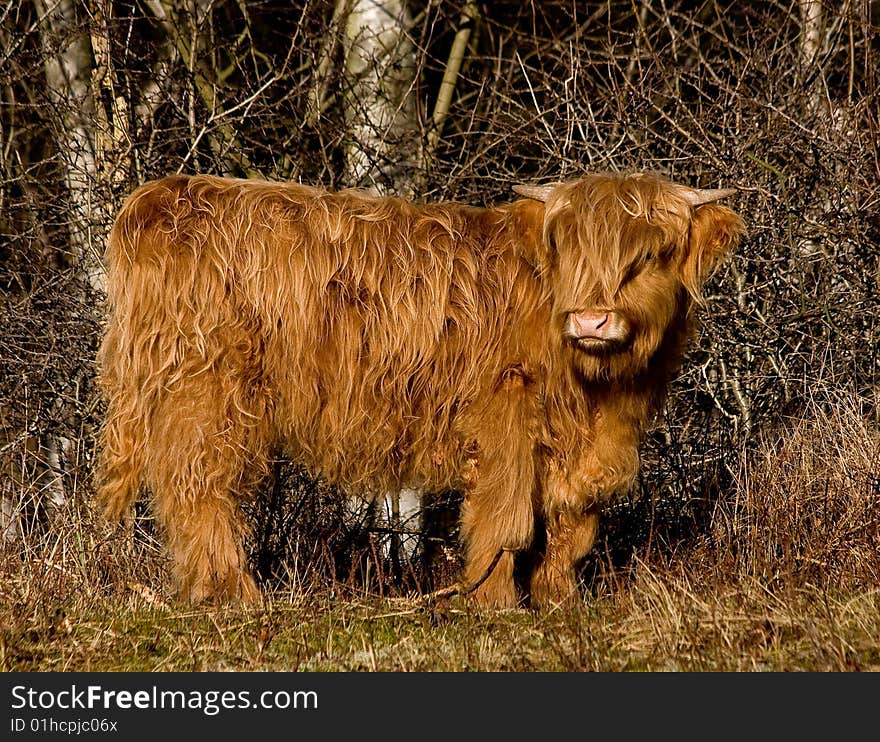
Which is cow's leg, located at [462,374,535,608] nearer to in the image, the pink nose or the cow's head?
the cow's head

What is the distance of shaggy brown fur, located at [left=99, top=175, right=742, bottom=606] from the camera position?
13.0ft

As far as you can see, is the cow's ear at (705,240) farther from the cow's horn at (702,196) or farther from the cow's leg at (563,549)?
the cow's leg at (563,549)

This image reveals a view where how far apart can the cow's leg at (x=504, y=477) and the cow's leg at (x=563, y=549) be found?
11.2 inches

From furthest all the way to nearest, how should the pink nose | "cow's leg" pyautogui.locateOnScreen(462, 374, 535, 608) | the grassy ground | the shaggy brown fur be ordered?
"cow's leg" pyautogui.locateOnScreen(462, 374, 535, 608) < the shaggy brown fur < the pink nose < the grassy ground

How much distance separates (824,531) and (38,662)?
287cm

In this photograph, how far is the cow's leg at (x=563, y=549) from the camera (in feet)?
14.4

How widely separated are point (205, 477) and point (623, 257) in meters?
1.58

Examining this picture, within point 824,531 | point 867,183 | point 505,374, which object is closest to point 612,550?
point 824,531

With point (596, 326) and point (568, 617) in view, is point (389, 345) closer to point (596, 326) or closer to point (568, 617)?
point (596, 326)

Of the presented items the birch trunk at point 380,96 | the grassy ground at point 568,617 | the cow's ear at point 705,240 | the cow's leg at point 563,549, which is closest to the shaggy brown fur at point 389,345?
the cow's ear at point 705,240

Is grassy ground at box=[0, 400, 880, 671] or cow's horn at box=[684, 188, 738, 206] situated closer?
grassy ground at box=[0, 400, 880, 671]

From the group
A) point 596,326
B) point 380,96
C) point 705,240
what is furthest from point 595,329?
point 380,96

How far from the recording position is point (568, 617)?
12.5ft

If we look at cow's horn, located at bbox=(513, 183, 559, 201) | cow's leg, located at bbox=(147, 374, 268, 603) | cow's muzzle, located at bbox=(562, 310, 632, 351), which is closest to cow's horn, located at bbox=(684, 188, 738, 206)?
cow's horn, located at bbox=(513, 183, 559, 201)
